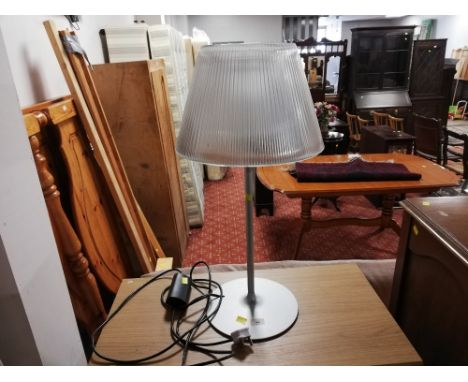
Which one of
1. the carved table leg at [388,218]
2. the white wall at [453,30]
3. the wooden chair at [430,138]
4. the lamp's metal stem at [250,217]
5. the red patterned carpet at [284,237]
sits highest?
the white wall at [453,30]

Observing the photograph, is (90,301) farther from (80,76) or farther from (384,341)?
(384,341)

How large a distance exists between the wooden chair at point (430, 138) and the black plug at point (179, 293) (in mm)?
2993

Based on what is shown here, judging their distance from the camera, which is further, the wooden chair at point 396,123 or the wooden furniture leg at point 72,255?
the wooden chair at point 396,123

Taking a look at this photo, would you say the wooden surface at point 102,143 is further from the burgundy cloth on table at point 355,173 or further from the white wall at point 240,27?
the white wall at point 240,27

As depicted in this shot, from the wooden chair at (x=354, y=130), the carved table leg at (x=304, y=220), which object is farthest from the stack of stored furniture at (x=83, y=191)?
Result: the wooden chair at (x=354, y=130)

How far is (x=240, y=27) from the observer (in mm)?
6875

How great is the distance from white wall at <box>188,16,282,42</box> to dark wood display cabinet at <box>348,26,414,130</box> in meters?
2.31

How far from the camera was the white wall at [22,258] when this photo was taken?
582 millimetres

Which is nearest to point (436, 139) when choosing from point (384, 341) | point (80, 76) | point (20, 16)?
point (384, 341)

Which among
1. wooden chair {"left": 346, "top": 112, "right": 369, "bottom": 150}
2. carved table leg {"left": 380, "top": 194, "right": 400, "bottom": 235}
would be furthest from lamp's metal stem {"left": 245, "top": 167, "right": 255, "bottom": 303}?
wooden chair {"left": 346, "top": 112, "right": 369, "bottom": 150}

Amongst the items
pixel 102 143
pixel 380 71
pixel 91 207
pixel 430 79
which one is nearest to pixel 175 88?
pixel 102 143

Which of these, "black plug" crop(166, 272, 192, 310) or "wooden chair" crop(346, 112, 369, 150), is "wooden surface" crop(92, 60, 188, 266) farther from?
"wooden chair" crop(346, 112, 369, 150)

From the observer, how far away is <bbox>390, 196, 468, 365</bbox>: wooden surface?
0.80 metres

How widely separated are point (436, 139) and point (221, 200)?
219cm
